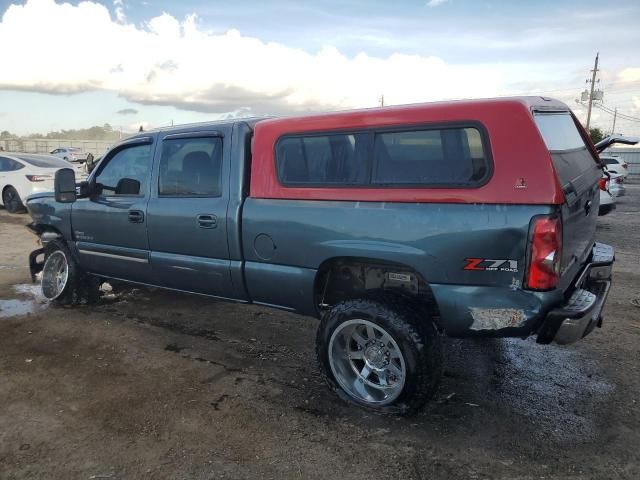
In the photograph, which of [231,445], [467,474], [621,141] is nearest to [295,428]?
[231,445]

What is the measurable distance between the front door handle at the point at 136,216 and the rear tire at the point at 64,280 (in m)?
1.28

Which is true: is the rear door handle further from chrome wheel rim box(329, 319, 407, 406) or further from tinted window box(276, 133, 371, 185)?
chrome wheel rim box(329, 319, 407, 406)

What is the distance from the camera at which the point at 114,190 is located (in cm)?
474

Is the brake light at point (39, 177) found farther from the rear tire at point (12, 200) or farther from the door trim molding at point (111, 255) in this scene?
the door trim molding at point (111, 255)

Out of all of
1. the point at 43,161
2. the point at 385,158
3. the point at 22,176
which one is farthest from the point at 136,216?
the point at 43,161

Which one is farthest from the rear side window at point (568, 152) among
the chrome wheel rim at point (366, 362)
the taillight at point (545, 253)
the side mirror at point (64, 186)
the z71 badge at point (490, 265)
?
the side mirror at point (64, 186)

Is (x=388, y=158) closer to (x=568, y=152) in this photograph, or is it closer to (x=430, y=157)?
(x=430, y=157)

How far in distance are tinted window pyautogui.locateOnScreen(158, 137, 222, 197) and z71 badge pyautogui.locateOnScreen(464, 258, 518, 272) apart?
6.61 feet

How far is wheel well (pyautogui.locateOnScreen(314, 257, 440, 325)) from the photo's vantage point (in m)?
3.21

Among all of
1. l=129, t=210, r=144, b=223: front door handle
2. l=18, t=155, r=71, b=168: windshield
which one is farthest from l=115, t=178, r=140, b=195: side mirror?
l=18, t=155, r=71, b=168: windshield

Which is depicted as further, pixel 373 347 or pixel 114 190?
pixel 114 190

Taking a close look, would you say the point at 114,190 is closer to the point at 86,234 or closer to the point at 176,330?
the point at 86,234

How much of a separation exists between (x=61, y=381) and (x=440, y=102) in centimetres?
330

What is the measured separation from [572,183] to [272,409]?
2.34 metres
